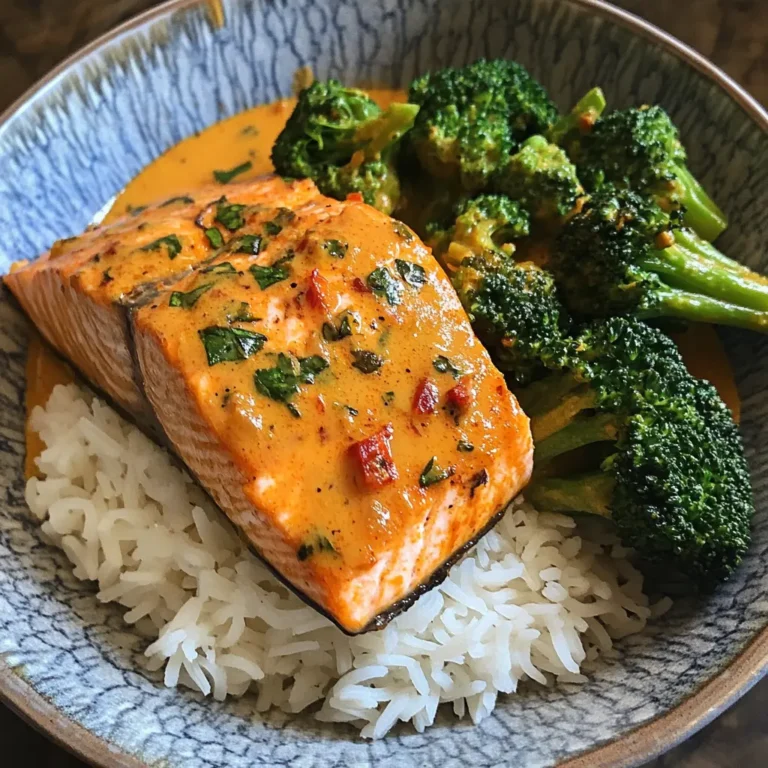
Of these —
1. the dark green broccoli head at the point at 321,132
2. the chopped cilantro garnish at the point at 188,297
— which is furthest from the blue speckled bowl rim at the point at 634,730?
the dark green broccoli head at the point at 321,132

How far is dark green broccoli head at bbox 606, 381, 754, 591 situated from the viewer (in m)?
2.23

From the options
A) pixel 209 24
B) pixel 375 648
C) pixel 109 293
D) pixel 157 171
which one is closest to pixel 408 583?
pixel 375 648

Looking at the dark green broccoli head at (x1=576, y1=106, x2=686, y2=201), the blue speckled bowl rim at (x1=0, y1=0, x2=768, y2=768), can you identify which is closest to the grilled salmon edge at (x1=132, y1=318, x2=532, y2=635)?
the blue speckled bowl rim at (x1=0, y1=0, x2=768, y2=768)

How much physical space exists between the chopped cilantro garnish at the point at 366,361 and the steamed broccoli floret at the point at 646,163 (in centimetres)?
118

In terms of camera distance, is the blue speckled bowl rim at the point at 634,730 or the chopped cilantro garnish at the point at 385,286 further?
the chopped cilantro garnish at the point at 385,286

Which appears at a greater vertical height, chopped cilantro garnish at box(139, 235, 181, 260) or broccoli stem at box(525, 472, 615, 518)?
chopped cilantro garnish at box(139, 235, 181, 260)

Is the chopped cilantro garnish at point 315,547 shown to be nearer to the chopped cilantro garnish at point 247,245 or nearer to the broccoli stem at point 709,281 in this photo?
the chopped cilantro garnish at point 247,245

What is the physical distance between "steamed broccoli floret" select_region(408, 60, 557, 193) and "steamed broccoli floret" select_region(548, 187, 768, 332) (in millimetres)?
397

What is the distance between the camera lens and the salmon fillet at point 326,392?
1981 millimetres

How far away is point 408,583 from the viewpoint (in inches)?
81.8

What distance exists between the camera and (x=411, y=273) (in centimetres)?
231

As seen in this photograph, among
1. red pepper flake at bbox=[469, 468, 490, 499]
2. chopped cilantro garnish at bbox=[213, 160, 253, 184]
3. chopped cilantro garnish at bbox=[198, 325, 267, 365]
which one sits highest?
chopped cilantro garnish at bbox=[198, 325, 267, 365]

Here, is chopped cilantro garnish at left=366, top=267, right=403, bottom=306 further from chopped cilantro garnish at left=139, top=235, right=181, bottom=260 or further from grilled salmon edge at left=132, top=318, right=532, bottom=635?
chopped cilantro garnish at left=139, top=235, right=181, bottom=260

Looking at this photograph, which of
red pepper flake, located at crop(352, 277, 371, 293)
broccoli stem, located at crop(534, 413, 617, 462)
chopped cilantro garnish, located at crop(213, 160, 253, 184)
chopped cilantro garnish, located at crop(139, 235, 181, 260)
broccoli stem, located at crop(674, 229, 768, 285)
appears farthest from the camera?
chopped cilantro garnish, located at crop(213, 160, 253, 184)
